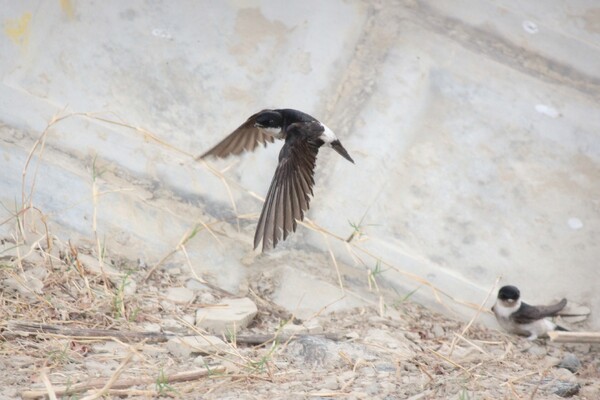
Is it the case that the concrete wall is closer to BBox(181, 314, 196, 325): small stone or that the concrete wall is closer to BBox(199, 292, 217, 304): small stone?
BBox(199, 292, 217, 304): small stone

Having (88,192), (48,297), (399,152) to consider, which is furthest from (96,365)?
(399,152)

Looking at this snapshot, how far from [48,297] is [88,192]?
0.70m

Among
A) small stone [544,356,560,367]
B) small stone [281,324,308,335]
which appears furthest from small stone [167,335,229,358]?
small stone [544,356,560,367]

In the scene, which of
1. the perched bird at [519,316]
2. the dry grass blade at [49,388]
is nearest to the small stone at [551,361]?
the perched bird at [519,316]

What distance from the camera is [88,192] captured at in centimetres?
357

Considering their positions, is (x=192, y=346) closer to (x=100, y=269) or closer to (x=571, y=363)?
(x=100, y=269)

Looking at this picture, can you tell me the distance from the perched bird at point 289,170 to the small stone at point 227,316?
0.27m

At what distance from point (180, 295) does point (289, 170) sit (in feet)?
2.01

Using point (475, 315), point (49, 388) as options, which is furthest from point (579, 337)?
point (49, 388)

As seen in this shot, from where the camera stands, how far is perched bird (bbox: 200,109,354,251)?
110 inches

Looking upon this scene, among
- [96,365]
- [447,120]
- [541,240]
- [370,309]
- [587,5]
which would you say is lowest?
[96,365]

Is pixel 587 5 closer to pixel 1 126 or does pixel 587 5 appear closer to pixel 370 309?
pixel 370 309

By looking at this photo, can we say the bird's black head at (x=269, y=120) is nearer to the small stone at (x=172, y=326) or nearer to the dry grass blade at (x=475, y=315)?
the small stone at (x=172, y=326)

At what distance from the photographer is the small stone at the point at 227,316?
9.97ft
